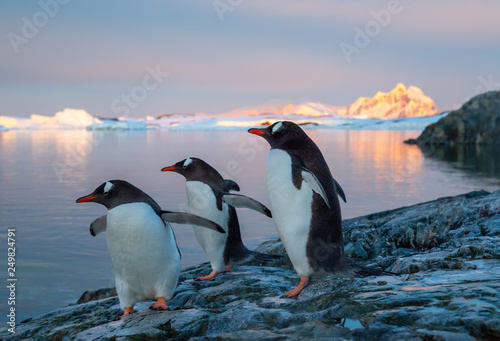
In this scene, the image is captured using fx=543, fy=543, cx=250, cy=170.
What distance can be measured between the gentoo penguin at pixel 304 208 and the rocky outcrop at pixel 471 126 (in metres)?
40.8

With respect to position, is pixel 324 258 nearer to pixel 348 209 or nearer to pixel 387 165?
pixel 348 209

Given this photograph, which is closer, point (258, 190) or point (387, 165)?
point (258, 190)

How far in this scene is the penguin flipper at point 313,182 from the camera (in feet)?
14.3

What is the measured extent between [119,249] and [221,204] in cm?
154

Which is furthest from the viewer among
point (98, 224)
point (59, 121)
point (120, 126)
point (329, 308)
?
point (59, 121)

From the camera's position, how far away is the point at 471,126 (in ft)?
148

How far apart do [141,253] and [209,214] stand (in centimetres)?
136

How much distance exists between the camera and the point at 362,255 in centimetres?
697

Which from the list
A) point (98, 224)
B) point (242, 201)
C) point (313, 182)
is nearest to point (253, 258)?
point (242, 201)

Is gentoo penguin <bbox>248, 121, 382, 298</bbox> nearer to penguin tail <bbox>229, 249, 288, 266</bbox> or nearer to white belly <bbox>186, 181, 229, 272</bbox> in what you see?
white belly <bbox>186, 181, 229, 272</bbox>

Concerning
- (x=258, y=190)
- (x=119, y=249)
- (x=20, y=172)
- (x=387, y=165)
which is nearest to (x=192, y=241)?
(x=119, y=249)

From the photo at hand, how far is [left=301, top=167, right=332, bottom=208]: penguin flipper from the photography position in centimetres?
437

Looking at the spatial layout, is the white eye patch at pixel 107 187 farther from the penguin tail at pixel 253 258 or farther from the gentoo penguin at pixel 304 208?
the penguin tail at pixel 253 258

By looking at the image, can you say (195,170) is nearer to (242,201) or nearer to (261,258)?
(242,201)
